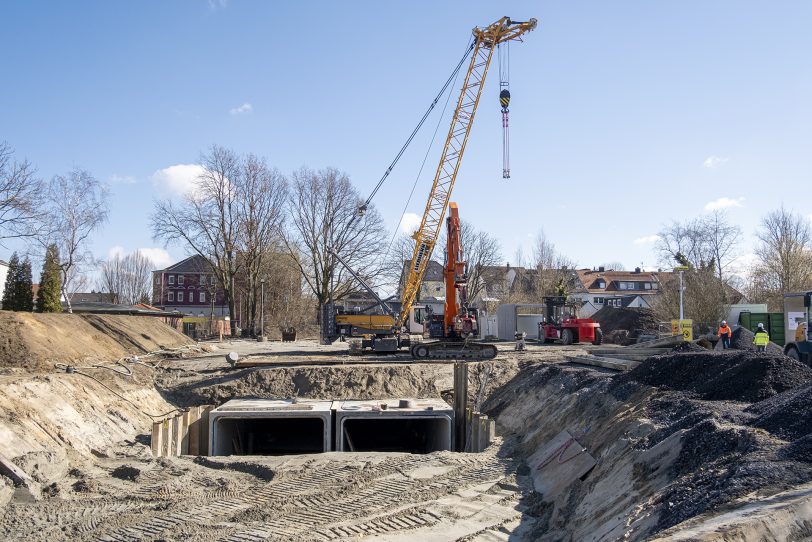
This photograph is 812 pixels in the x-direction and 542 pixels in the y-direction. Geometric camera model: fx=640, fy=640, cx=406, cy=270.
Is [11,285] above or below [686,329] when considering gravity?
above

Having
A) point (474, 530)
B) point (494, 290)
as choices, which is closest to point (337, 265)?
point (494, 290)

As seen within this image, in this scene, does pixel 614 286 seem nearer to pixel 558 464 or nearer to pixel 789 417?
pixel 558 464

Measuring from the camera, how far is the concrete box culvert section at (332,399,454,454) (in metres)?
17.0

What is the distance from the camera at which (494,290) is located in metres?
74.9

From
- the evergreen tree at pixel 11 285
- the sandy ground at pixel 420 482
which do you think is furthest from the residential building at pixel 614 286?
the sandy ground at pixel 420 482

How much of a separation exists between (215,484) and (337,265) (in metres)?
38.2

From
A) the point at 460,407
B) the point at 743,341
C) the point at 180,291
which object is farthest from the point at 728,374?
the point at 180,291

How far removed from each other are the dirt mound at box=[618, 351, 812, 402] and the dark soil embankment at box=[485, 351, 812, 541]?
21mm

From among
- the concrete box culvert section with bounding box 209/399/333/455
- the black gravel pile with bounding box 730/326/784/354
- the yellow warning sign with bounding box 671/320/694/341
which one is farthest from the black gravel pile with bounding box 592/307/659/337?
the concrete box culvert section with bounding box 209/399/333/455

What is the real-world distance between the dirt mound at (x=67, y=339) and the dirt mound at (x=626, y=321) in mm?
26724

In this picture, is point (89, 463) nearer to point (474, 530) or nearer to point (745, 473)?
point (474, 530)

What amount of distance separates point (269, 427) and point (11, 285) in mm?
18446

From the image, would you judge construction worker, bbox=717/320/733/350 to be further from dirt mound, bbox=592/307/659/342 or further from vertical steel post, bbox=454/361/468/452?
dirt mound, bbox=592/307/659/342

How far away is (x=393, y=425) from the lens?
20.1 metres
